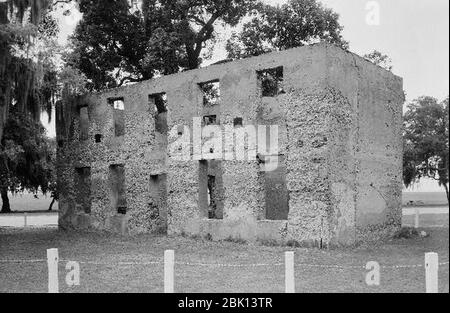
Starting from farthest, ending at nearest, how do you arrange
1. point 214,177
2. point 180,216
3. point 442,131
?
point 442,131 < point 214,177 < point 180,216

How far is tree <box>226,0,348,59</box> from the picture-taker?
23688 millimetres

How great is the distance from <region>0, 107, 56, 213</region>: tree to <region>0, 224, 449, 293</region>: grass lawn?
3.21 meters

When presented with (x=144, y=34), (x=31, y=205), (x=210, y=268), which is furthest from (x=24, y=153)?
(x=31, y=205)

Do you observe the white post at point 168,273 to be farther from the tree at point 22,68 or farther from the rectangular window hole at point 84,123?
the rectangular window hole at point 84,123

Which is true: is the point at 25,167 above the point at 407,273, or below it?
above

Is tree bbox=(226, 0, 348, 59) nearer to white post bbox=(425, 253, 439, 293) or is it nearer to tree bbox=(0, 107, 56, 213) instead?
tree bbox=(0, 107, 56, 213)

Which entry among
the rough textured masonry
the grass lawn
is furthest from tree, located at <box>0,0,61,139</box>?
the grass lawn

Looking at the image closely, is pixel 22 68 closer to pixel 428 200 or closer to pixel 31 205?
pixel 31 205

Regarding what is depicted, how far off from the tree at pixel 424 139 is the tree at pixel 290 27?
12.2 m

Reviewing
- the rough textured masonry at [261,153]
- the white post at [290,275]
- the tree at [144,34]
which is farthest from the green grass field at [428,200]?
the white post at [290,275]

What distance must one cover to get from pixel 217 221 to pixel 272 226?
2.06 metres

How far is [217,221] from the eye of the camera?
1589 centimetres
